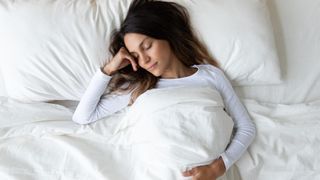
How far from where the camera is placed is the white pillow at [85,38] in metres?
1.17

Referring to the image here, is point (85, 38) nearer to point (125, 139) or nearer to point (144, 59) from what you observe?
point (144, 59)

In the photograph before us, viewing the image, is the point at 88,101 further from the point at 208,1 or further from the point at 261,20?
the point at 261,20

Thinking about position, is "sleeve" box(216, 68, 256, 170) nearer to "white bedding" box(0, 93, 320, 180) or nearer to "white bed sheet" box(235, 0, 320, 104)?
"white bedding" box(0, 93, 320, 180)

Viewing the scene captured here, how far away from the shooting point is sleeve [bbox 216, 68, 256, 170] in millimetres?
1106

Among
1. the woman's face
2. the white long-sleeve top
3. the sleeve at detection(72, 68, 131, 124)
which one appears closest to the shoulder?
the white long-sleeve top

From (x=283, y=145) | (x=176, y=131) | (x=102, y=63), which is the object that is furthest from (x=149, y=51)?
(x=283, y=145)

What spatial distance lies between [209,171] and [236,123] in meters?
0.20

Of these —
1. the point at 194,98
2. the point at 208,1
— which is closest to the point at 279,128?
the point at 194,98

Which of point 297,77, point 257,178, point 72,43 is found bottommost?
point 257,178

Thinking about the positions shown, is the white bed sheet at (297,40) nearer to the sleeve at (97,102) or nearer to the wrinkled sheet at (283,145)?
the wrinkled sheet at (283,145)

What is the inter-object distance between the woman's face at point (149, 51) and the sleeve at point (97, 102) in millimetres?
120

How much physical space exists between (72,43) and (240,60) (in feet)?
1.73

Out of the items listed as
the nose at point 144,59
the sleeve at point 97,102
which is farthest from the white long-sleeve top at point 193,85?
the nose at point 144,59

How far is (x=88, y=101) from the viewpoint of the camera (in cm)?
121
